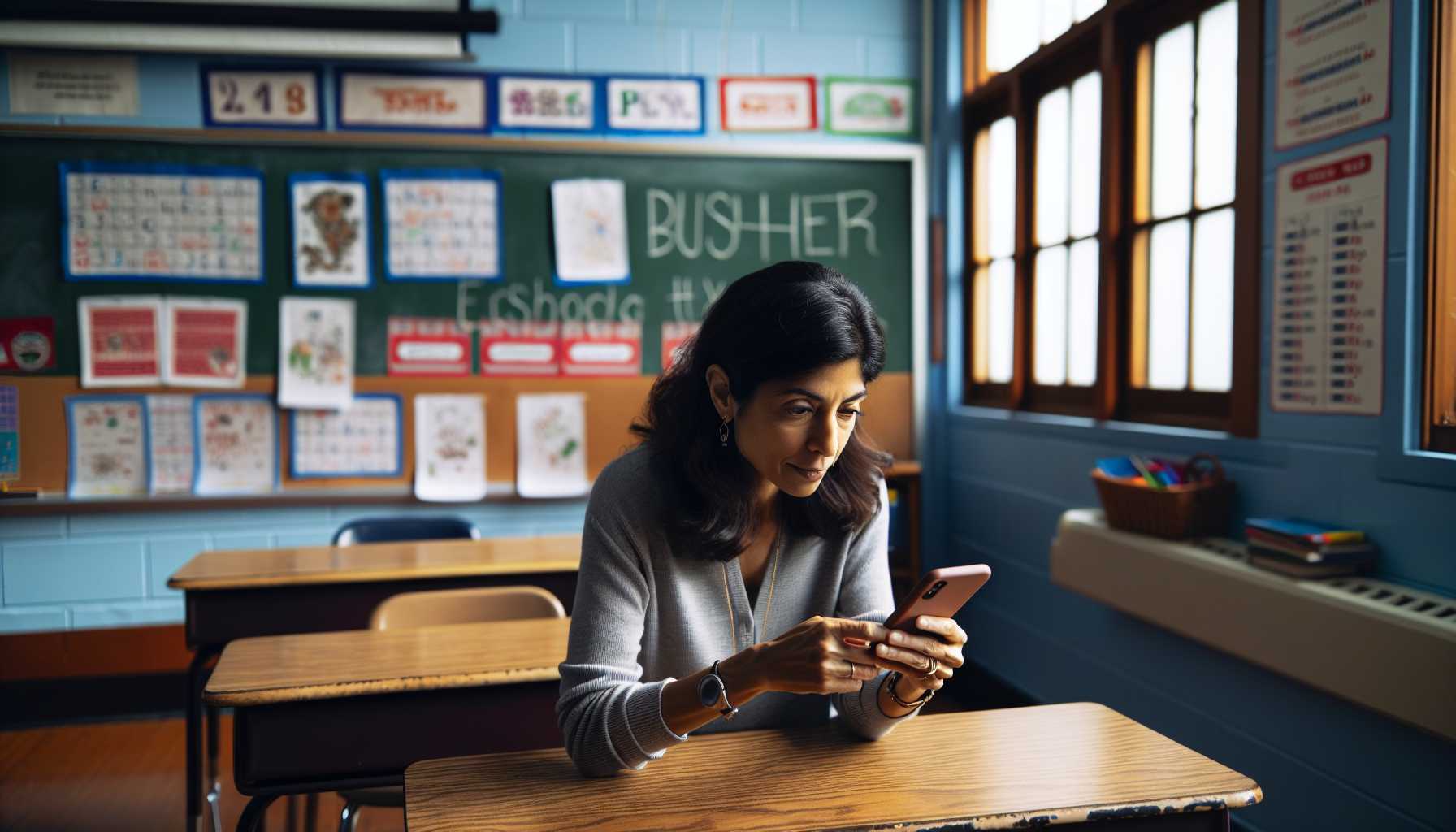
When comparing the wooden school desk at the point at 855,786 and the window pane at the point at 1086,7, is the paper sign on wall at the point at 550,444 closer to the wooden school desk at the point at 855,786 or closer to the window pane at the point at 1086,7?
the window pane at the point at 1086,7

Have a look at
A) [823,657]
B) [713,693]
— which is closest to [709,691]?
[713,693]

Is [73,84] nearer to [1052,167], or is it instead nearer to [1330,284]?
[1052,167]

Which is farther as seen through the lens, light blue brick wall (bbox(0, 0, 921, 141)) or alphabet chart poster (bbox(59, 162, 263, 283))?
light blue brick wall (bbox(0, 0, 921, 141))

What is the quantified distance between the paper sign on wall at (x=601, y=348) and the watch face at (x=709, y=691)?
2.71 meters

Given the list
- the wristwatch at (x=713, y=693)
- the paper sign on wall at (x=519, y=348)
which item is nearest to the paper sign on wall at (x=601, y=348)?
the paper sign on wall at (x=519, y=348)

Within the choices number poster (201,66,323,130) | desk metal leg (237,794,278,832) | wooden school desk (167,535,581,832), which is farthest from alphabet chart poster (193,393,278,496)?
desk metal leg (237,794,278,832)

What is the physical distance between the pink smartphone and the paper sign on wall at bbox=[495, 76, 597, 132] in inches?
118

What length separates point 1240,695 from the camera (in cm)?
232

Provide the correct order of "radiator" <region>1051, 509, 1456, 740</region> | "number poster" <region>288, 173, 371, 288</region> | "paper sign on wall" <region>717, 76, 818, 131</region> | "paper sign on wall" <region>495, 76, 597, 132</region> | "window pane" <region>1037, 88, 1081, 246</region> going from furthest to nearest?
"paper sign on wall" <region>717, 76, 818, 131</region>
"paper sign on wall" <region>495, 76, 597, 132</region>
"number poster" <region>288, 173, 371, 288</region>
"window pane" <region>1037, 88, 1081, 246</region>
"radiator" <region>1051, 509, 1456, 740</region>

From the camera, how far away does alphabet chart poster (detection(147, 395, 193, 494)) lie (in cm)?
357

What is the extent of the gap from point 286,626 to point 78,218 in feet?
6.21

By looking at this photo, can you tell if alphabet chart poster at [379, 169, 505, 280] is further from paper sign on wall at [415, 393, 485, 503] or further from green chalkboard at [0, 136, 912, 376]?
paper sign on wall at [415, 393, 485, 503]

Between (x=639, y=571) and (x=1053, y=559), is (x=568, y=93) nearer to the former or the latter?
(x=1053, y=559)

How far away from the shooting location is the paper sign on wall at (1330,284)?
6.41 ft
